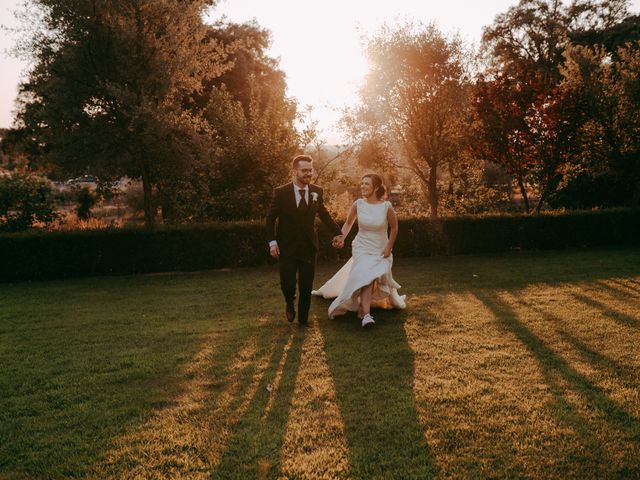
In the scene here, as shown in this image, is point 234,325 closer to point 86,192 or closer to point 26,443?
point 26,443

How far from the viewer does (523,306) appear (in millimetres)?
7277

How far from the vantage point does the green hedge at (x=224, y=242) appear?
10.7 metres

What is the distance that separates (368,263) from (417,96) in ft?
30.2

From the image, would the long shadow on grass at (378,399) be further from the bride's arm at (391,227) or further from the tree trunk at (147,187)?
the tree trunk at (147,187)

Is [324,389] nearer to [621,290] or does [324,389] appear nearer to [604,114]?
[621,290]

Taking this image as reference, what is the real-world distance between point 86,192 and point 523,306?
21862 mm

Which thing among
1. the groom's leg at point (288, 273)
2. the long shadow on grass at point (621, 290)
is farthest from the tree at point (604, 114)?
the groom's leg at point (288, 273)

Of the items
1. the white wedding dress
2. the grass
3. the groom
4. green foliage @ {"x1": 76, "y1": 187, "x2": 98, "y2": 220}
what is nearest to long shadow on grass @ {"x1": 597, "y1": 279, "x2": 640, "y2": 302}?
the grass

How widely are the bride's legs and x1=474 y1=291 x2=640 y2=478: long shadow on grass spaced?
6.26 ft

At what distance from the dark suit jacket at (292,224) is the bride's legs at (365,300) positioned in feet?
2.93

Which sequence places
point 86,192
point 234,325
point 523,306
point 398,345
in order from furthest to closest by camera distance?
point 86,192 < point 523,306 < point 234,325 < point 398,345

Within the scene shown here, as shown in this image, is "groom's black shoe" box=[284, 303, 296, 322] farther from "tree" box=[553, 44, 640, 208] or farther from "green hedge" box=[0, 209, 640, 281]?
"tree" box=[553, 44, 640, 208]

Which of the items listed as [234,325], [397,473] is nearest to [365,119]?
[234,325]

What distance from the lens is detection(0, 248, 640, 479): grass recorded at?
322 centimetres
